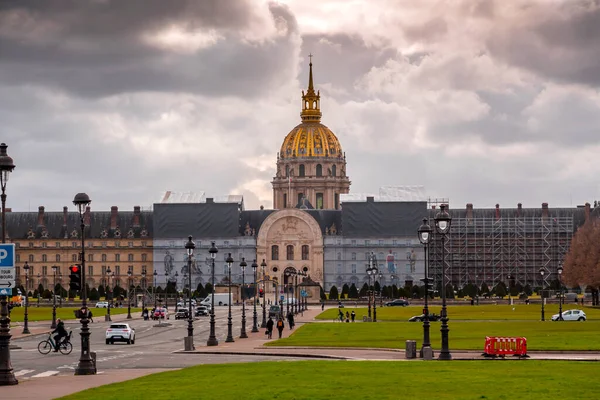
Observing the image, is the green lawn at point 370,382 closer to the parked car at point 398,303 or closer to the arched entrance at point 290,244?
the parked car at point 398,303

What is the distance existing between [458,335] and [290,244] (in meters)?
136

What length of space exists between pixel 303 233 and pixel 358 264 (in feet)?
32.8

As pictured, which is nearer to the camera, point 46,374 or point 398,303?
point 46,374

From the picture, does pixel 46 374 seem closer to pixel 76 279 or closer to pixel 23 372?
pixel 23 372

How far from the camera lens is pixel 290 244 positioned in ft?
649

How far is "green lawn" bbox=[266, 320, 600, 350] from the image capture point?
52.9 meters

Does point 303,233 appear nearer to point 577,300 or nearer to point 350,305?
point 350,305

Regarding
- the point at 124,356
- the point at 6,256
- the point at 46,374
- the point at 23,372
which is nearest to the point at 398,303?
the point at 124,356

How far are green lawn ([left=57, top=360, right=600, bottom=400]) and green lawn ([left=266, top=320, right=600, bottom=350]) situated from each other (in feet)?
47.1

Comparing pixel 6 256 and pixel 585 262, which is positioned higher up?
pixel 585 262

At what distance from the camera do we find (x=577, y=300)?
143 m

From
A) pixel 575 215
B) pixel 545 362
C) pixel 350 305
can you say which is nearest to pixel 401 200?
pixel 575 215

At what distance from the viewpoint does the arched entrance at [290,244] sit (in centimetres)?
19662

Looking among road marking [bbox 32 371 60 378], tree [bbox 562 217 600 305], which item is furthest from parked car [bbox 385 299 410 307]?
road marking [bbox 32 371 60 378]
